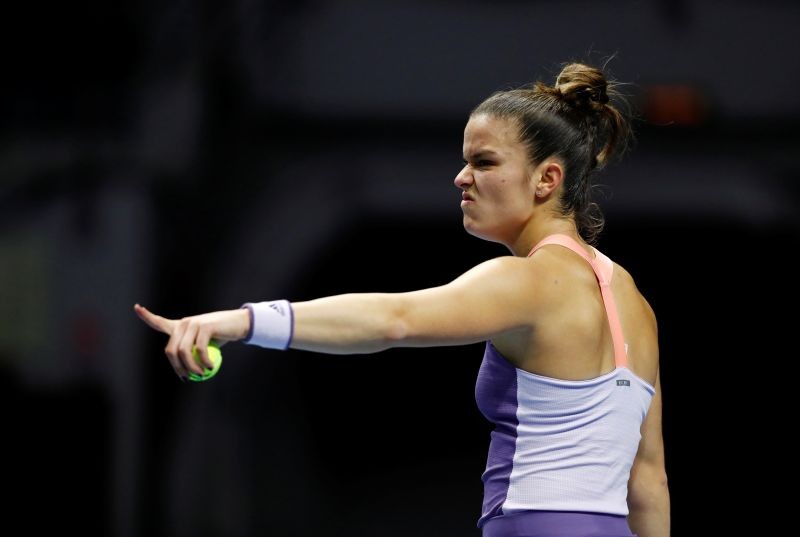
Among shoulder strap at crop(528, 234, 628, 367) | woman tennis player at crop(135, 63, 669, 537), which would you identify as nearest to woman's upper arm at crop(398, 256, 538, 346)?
woman tennis player at crop(135, 63, 669, 537)

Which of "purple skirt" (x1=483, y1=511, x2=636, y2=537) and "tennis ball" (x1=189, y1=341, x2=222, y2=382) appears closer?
"tennis ball" (x1=189, y1=341, x2=222, y2=382)

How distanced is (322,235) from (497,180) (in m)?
1.79

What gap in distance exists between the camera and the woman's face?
1743 millimetres

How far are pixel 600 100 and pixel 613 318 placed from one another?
1.33 ft

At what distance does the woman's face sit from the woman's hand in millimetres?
531

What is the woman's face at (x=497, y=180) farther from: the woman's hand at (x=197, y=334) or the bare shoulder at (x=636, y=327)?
the woman's hand at (x=197, y=334)

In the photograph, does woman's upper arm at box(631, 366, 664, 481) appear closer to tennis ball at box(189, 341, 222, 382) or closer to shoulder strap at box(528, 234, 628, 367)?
shoulder strap at box(528, 234, 628, 367)

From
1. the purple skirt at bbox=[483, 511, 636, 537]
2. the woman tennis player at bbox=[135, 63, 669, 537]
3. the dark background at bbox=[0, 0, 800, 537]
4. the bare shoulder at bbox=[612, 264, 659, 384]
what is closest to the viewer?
the woman tennis player at bbox=[135, 63, 669, 537]

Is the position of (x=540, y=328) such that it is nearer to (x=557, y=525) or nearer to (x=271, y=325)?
(x=557, y=525)

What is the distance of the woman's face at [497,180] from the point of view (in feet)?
5.72

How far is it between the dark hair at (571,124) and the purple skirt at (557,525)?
0.49 m

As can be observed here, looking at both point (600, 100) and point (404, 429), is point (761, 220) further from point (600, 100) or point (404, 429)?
point (600, 100)

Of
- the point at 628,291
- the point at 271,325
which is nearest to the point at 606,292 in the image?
the point at 628,291

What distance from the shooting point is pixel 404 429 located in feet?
11.5
